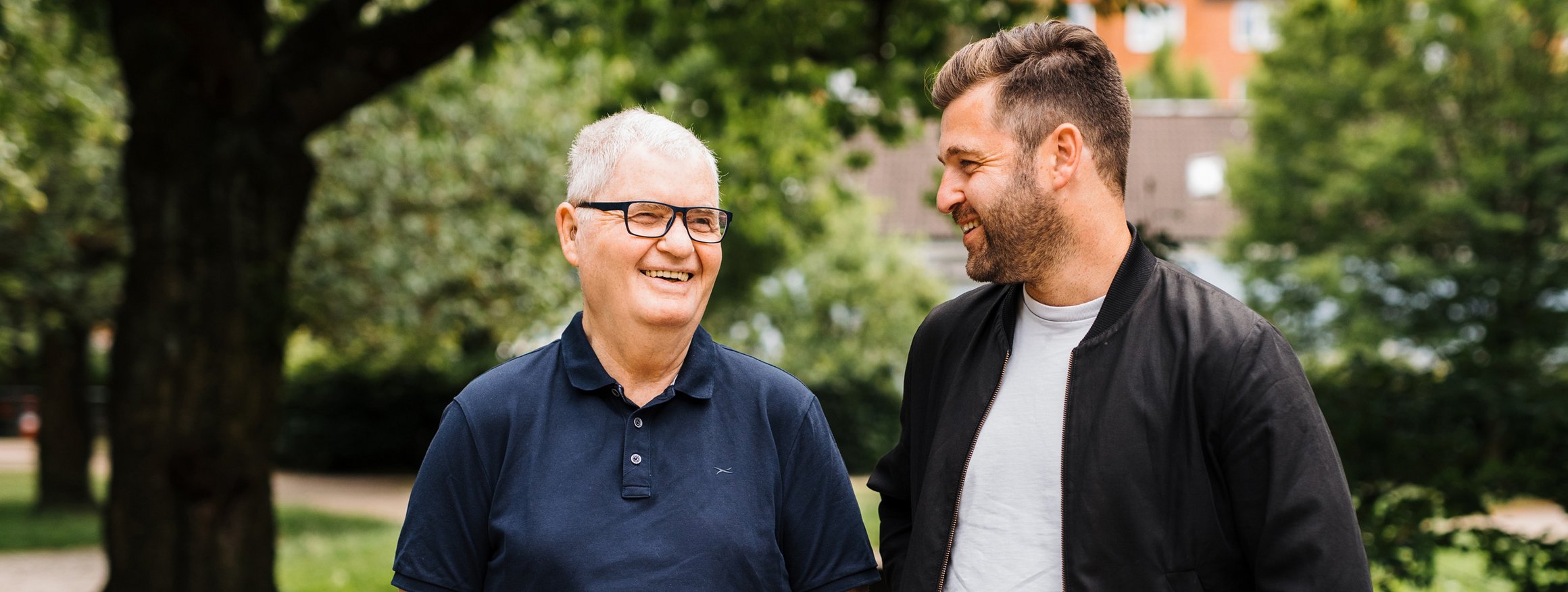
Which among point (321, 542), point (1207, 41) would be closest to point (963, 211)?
point (321, 542)

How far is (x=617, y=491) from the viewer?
224 cm

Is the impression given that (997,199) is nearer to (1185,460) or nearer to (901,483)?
(1185,460)

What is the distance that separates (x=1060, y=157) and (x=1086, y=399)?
420 mm

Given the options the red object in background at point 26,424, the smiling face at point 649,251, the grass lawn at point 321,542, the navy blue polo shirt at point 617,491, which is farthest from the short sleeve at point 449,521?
the red object in background at point 26,424

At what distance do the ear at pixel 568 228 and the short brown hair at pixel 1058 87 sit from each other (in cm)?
75

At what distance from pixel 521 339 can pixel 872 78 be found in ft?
36.5

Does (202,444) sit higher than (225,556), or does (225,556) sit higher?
(202,444)

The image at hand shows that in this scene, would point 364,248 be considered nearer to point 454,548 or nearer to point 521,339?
point 521,339

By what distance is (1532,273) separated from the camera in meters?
16.6

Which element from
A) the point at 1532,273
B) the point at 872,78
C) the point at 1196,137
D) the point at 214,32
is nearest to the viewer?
the point at 214,32

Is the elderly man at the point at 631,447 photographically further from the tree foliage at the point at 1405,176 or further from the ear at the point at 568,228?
the tree foliage at the point at 1405,176

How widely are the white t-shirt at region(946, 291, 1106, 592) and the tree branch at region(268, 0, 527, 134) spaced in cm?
436

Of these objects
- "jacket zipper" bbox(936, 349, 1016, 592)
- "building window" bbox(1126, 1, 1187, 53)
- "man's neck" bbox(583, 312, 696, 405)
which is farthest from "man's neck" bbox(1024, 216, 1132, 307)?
"building window" bbox(1126, 1, 1187, 53)

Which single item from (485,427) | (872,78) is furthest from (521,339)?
(485,427)
